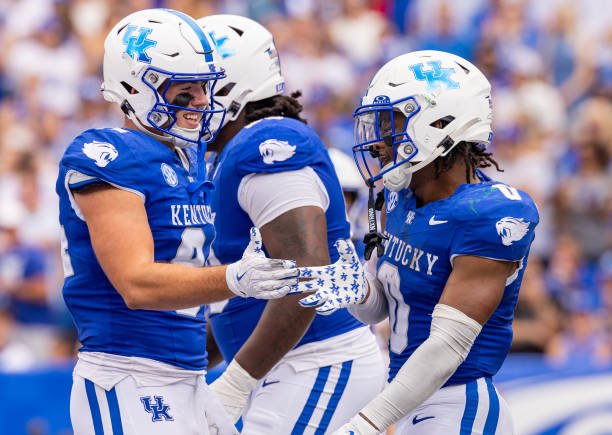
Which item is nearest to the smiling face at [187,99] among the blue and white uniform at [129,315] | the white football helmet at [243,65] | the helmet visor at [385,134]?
the blue and white uniform at [129,315]

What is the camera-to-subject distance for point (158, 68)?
3.44 m

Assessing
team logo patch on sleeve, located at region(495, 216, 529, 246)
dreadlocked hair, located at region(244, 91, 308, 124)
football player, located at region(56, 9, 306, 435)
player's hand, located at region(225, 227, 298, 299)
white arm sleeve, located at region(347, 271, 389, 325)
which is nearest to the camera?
player's hand, located at region(225, 227, 298, 299)

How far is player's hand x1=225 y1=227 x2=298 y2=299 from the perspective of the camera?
303 centimetres

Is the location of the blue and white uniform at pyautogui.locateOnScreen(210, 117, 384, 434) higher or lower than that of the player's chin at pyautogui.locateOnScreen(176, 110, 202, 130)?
lower

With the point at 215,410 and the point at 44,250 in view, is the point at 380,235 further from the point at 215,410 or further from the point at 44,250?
the point at 44,250

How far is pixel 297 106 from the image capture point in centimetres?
423

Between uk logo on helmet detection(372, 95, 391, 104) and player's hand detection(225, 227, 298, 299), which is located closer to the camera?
player's hand detection(225, 227, 298, 299)

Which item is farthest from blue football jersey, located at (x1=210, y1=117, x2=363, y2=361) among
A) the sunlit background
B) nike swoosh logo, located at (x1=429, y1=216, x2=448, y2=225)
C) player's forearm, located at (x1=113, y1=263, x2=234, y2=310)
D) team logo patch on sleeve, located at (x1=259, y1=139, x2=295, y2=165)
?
the sunlit background

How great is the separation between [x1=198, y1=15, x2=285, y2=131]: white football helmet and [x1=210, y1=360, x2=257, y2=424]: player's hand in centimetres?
97

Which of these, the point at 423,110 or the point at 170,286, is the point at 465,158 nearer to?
the point at 423,110

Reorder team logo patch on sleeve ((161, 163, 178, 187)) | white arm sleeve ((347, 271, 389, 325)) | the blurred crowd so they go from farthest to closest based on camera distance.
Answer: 1. the blurred crowd
2. white arm sleeve ((347, 271, 389, 325))
3. team logo patch on sleeve ((161, 163, 178, 187))

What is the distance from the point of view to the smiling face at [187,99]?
3.48 m

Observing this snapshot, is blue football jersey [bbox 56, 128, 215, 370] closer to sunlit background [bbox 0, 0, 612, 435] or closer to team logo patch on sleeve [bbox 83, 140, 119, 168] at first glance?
team logo patch on sleeve [bbox 83, 140, 119, 168]

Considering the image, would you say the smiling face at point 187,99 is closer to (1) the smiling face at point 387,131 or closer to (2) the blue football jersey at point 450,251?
(1) the smiling face at point 387,131
